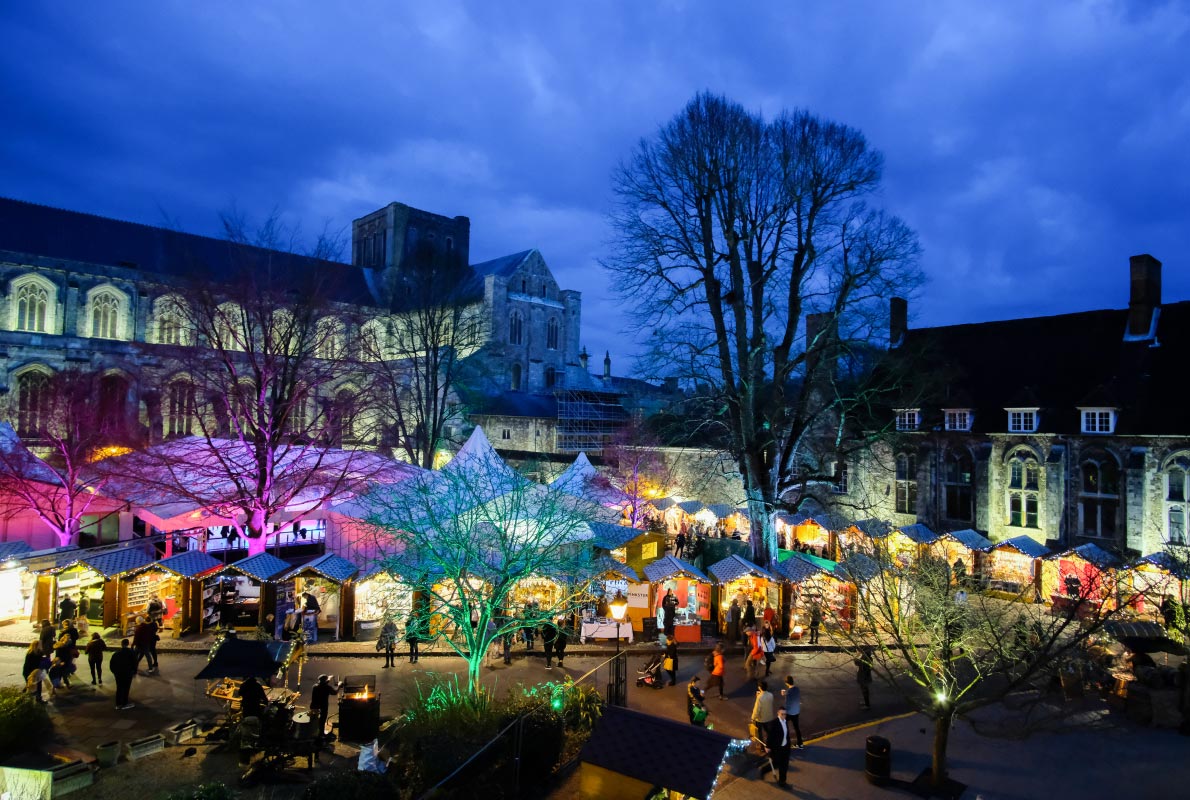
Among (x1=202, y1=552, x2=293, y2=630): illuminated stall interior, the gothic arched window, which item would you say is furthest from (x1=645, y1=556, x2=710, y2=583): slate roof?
the gothic arched window

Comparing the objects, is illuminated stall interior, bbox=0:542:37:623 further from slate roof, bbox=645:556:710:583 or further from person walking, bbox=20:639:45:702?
slate roof, bbox=645:556:710:583

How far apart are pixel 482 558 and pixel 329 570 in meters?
5.39

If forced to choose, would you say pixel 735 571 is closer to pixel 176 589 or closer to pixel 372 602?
pixel 372 602

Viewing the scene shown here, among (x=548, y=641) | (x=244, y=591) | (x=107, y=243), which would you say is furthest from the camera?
(x=107, y=243)

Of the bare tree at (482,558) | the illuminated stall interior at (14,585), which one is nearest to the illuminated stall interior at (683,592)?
the bare tree at (482,558)

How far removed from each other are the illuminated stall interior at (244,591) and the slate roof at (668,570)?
8.79 meters

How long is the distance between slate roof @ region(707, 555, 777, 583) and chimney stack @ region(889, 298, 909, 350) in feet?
66.1

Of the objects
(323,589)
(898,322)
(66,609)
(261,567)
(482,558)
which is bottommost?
(66,609)

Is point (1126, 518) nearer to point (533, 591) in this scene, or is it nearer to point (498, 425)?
point (533, 591)

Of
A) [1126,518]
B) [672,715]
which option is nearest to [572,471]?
[672,715]

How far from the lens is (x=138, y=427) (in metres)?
33.1

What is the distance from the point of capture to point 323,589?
16.9 m

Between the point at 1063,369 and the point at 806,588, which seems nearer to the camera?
the point at 806,588

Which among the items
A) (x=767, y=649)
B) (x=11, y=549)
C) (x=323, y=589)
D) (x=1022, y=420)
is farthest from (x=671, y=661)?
(x=1022, y=420)
